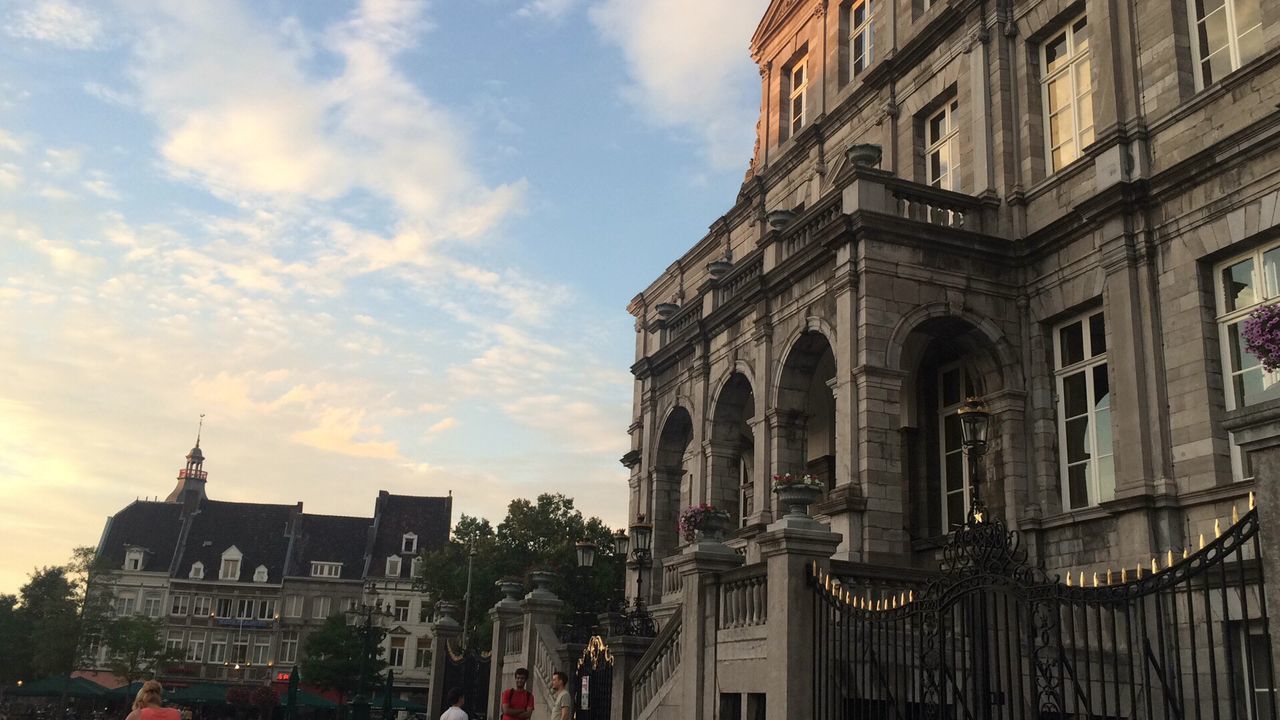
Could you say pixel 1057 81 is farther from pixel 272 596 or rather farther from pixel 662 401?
pixel 272 596

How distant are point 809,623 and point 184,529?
3074 inches

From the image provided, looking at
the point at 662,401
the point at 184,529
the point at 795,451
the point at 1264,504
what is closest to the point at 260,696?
the point at 184,529

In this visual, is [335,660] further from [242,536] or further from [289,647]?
[242,536]

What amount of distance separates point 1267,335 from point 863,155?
10.1 meters

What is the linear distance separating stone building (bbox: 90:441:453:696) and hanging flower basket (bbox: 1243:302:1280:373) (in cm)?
6939

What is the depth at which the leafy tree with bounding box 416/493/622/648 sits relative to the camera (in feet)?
154

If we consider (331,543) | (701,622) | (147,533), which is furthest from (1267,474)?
(147,533)

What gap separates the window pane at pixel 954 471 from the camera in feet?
65.9

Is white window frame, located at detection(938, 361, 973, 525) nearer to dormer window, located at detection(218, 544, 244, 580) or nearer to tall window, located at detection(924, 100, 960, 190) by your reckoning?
tall window, located at detection(924, 100, 960, 190)

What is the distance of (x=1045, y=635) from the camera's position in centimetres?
880

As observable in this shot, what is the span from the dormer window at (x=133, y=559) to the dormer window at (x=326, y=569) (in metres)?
12.2

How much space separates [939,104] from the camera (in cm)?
2256

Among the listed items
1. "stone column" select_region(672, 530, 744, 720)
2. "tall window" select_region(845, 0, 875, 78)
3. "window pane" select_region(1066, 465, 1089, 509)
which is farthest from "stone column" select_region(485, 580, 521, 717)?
"tall window" select_region(845, 0, 875, 78)

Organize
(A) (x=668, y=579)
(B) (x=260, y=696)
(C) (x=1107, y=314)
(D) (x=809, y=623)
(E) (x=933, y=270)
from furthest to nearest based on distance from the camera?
(B) (x=260, y=696) < (A) (x=668, y=579) < (E) (x=933, y=270) < (C) (x=1107, y=314) < (D) (x=809, y=623)
